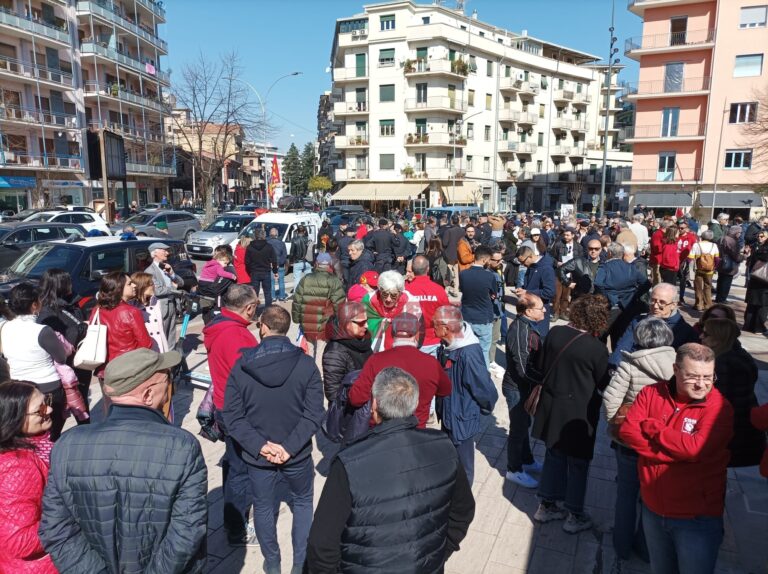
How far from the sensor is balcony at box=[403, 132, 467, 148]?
47162 millimetres

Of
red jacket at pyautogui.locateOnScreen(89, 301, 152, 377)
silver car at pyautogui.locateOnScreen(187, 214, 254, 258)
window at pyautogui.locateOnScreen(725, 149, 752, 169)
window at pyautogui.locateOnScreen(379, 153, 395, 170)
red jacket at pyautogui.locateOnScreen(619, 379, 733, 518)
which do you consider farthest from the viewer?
window at pyautogui.locateOnScreen(379, 153, 395, 170)

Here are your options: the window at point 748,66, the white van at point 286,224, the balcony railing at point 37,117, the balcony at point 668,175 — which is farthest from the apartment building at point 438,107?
the white van at point 286,224

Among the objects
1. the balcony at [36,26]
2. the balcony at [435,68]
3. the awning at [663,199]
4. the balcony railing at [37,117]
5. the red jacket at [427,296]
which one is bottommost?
the red jacket at [427,296]

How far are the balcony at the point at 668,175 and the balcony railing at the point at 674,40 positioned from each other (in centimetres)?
886

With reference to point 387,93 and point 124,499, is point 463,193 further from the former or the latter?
point 124,499

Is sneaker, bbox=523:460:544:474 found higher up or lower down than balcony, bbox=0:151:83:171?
lower down

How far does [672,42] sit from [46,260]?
44.6m

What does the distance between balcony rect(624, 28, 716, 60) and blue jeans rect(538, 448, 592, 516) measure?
43.8m

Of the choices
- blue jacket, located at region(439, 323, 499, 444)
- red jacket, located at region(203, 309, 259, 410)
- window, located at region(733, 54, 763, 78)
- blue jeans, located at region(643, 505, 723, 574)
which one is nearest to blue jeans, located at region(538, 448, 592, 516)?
blue jacket, located at region(439, 323, 499, 444)

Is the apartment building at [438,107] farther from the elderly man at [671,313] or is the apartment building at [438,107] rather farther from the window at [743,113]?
the elderly man at [671,313]

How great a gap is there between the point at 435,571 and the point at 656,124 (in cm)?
4595

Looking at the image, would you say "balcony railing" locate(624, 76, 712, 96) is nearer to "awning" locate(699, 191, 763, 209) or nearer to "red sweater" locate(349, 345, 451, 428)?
"awning" locate(699, 191, 763, 209)

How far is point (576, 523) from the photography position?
4059 millimetres

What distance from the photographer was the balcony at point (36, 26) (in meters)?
35.7
